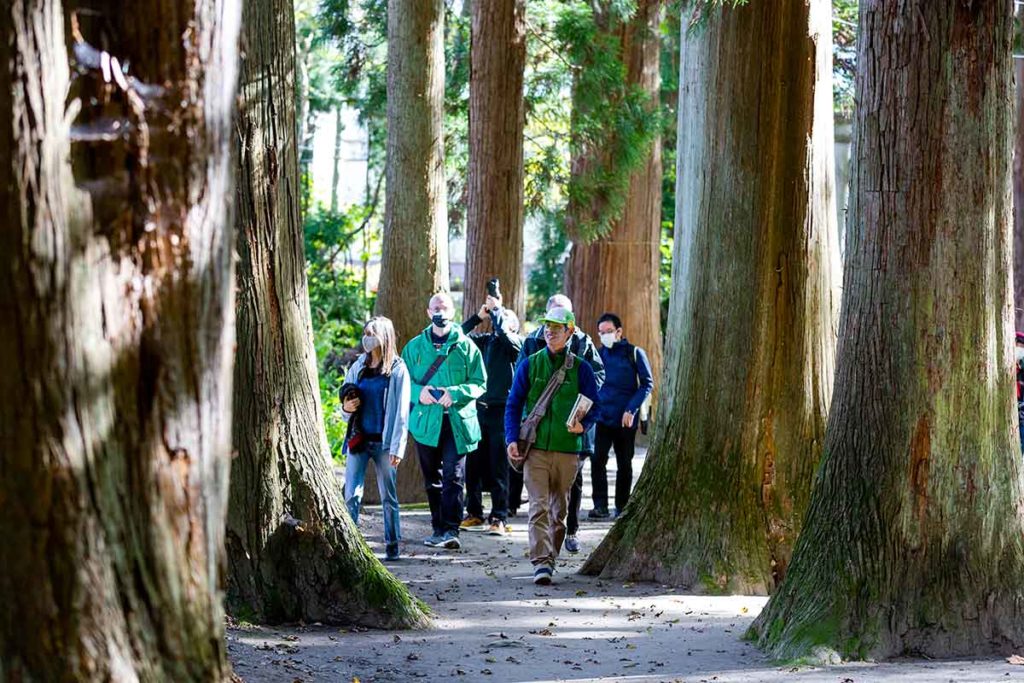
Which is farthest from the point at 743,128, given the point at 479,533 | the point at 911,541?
the point at 479,533

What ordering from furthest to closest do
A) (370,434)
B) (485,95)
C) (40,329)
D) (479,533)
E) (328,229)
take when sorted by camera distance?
1. (328,229)
2. (485,95)
3. (479,533)
4. (370,434)
5. (40,329)

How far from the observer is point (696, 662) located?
8.02 meters

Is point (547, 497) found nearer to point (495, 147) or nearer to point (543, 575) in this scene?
point (543, 575)

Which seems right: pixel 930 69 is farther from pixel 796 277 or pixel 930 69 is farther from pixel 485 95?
pixel 485 95

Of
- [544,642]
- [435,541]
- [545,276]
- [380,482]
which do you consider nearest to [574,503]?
[435,541]

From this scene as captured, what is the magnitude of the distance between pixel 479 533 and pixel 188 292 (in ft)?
32.2

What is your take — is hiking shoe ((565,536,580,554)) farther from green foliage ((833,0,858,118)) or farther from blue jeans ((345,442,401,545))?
green foliage ((833,0,858,118))

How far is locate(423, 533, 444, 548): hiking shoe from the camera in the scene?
12.5 metres

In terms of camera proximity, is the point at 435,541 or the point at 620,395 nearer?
the point at 435,541

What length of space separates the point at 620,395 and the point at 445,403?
2.63 m

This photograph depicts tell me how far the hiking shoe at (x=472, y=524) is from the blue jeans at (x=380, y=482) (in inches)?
88.4

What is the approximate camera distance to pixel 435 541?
1253 centimetres

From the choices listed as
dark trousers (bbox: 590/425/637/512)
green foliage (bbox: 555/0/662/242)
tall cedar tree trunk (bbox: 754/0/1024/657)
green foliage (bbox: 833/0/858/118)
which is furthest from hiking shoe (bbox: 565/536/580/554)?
green foliage (bbox: 833/0/858/118)

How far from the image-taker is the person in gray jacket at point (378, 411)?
1119 centimetres
